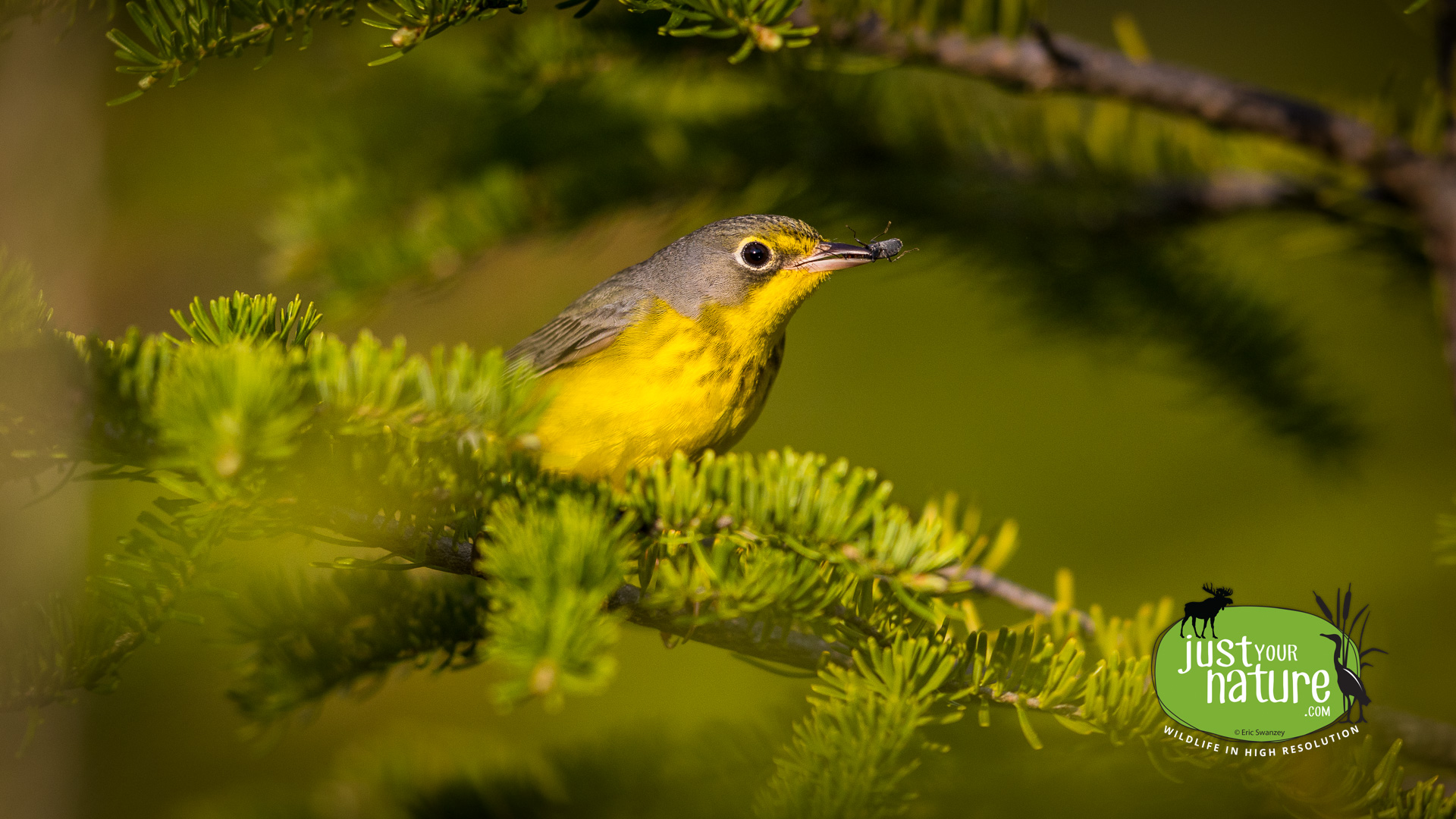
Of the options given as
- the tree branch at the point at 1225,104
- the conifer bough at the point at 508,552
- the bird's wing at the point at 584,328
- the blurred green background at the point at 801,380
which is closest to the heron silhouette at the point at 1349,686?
the conifer bough at the point at 508,552

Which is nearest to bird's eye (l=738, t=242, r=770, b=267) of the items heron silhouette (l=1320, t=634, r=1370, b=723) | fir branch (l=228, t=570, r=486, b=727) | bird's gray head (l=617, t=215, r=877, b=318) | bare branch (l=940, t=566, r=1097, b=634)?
bird's gray head (l=617, t=215, r=877, b=318)

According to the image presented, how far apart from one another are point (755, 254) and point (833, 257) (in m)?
0.34

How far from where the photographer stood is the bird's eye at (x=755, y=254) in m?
2.87

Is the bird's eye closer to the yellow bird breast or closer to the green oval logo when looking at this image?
the yellow bird breast

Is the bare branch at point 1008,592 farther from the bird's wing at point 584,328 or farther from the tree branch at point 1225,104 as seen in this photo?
the bird's wing at point 584,328

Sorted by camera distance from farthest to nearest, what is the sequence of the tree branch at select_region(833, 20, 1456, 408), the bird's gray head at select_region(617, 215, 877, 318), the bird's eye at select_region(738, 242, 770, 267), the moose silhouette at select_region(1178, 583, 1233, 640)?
the bird's eye at select_region(738, 242, 770, 267)
the bird's gray head at select_region(617, 215, 877, 318)
the tree branch at select_region(833, 20, 1456, 408)
the moose silhouette at select_region(1178, 583, 1233, 640)

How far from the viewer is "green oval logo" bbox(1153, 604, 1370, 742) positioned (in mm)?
1488

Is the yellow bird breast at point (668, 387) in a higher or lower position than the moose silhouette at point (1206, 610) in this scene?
higher

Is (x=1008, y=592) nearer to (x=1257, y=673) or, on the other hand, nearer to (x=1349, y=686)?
(x=1257, y=673)

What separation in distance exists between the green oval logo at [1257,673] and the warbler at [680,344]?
1247mm

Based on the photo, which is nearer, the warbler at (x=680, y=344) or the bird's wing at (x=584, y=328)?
the warbler at (x=680, y=344)

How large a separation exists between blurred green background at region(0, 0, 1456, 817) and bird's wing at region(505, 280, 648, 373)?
0.62 feet

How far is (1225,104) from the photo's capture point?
2117 mm

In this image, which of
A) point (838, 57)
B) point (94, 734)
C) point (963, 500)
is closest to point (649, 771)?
point (838, 57)
